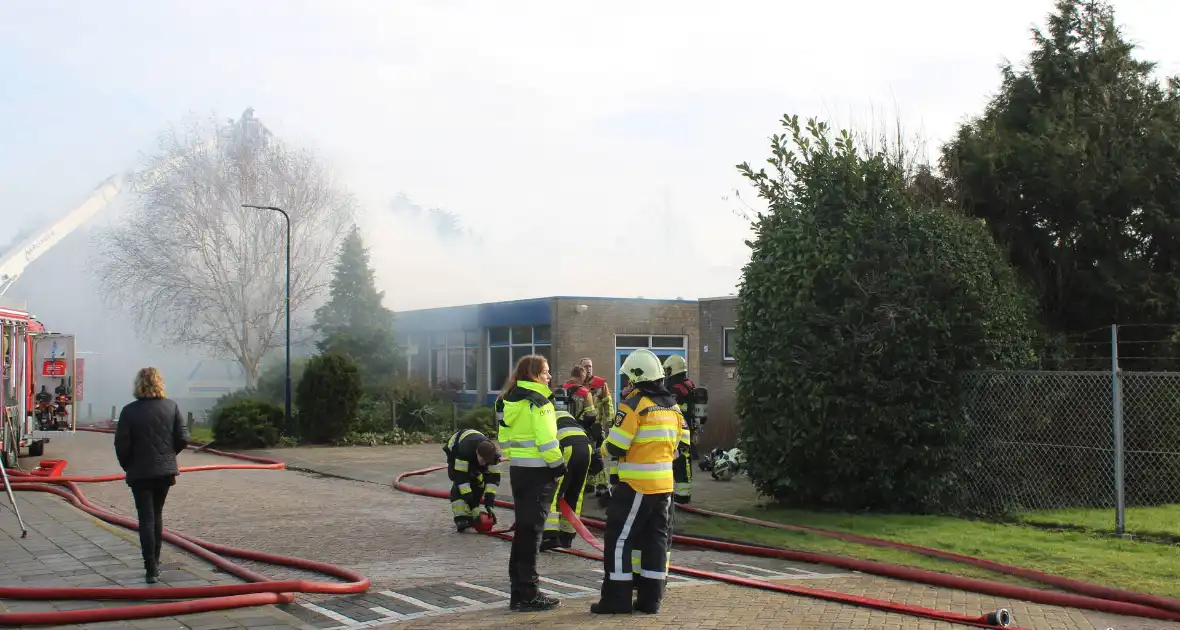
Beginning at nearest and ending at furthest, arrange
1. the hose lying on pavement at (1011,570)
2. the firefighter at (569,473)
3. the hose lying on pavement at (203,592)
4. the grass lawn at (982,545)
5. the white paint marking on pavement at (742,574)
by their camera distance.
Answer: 1. the hose lying on pavement at (203,592)
2. the hose lying on pavement at (1011,570)
3. the grass lawn at (982,545)
4. the white paint marking on pavement at (742,574)
5. the firefighter at (569,473)

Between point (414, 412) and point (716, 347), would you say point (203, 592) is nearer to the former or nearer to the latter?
point (414, 412)

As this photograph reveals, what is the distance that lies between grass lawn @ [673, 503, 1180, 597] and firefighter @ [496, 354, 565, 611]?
3.17m

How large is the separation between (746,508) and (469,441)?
3.49 m

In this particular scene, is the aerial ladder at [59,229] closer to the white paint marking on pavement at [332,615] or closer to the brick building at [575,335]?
the brick building at [575,335]

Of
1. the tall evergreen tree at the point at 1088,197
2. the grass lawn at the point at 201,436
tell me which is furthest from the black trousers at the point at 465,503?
the grass lawn at the point at 201,436

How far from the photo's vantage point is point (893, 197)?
12.0 metres

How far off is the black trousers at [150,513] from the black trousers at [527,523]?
9.18 ft

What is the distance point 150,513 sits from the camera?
820 centimetres

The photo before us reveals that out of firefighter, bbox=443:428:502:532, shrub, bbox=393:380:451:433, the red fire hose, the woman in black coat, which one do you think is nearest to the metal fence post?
the red fire hose

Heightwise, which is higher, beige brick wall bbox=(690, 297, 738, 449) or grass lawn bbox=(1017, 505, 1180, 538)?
beige brick wall bbox=(690, 297, 738, 449)

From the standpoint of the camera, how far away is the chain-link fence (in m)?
11.5

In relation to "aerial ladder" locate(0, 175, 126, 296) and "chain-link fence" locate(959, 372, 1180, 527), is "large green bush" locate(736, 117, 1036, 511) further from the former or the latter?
"aerial ladder" locate(0, 175, 126, 296)

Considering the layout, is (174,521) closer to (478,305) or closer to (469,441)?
(469,441)

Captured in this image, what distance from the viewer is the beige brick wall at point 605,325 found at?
33.0 meters
